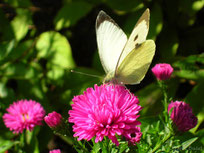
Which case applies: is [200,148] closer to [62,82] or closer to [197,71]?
[197,71]

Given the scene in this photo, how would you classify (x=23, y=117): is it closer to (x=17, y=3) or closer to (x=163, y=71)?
(x=163, y=71)

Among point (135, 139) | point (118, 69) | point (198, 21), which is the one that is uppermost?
point (198, 21)

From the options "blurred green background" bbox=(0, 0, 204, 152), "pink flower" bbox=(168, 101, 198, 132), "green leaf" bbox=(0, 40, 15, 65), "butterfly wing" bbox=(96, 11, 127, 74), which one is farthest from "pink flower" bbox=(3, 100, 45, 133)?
"pink flower" bbox=(168, 101, 198, 132)

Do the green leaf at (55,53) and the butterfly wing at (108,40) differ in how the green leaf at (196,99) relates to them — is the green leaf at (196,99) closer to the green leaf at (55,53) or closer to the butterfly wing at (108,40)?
the butterfly wing at (108,40)

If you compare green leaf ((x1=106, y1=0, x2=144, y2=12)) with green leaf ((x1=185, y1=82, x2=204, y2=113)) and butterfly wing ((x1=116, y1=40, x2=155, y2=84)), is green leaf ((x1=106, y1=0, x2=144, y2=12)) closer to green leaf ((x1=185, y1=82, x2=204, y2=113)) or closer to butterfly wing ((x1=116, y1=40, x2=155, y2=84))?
green leaf ((x1=185, y1=82, x2=204, y2=113))

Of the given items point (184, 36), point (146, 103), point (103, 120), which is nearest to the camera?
point (103, 120)

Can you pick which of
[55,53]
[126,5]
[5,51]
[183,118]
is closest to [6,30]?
[5,51]

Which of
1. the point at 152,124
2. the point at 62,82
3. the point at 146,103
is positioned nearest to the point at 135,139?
the point at 152,124
